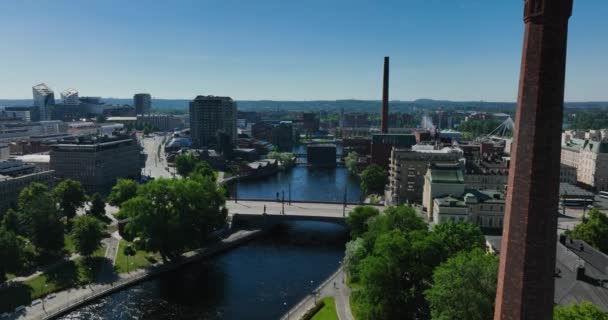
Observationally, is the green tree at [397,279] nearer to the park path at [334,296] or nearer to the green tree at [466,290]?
the park path at [334,296]

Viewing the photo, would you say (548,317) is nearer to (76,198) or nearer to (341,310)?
(341,310)

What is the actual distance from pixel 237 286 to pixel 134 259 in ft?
62.6

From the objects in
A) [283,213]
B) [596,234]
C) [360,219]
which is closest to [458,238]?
[360,219]

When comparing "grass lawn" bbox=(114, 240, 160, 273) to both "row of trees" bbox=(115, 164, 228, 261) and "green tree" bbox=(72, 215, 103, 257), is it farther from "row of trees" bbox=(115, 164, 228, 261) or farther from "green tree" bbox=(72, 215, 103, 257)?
"green tree" bbox=(72, 215, 103, 257)

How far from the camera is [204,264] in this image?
3036 inches

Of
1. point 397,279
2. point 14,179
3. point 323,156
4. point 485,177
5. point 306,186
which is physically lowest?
point 306,186

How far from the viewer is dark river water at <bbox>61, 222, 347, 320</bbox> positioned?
5934 centimetres

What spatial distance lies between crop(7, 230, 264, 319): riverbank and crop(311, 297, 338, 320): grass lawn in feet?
91.6

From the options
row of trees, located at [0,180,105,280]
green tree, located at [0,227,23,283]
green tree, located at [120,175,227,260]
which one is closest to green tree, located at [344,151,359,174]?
green tree, located at [120,175,227,260]

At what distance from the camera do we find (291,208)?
105 m

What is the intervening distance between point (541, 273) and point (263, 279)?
164 feet

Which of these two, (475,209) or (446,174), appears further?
(446,174)

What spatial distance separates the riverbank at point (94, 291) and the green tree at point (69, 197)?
103 feet

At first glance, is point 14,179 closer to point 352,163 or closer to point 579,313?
point 579,313
